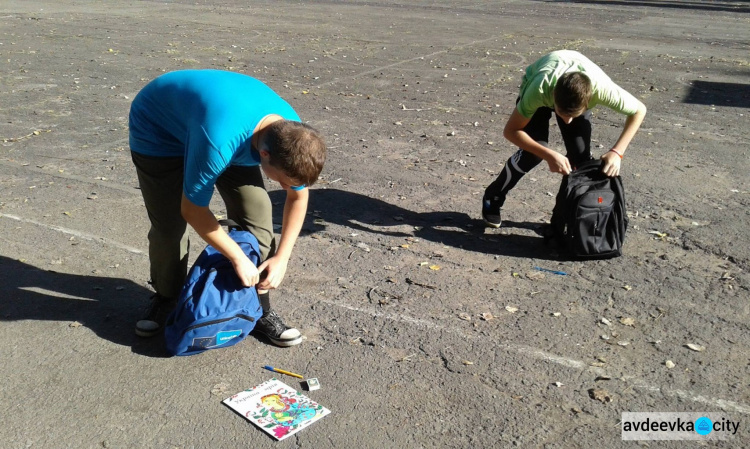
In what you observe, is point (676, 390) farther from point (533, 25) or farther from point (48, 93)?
point (533, 25)

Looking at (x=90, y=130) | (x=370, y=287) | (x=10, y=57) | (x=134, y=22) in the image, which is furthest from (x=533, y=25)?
(x=370, y=287)

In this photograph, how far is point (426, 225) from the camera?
19.7 feet

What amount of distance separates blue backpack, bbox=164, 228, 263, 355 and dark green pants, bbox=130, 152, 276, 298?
161 mm

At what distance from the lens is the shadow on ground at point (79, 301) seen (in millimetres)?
4215

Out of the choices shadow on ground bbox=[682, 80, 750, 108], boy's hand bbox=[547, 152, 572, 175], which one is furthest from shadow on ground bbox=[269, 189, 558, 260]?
shadow on ground bbox=[682, 80, 750, 108]

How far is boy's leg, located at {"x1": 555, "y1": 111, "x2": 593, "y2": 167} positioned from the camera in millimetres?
5570

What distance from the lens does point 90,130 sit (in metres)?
8.54

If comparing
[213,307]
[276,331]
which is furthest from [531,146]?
[213,307]

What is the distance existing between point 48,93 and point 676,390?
9.57 meters

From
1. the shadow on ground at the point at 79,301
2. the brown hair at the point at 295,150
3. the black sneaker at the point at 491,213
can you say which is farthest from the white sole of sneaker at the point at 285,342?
the black sneaker at the point at 491,213

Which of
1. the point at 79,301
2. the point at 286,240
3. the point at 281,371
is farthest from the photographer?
the point at 79,301

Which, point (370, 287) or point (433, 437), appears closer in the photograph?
point (433, 437)

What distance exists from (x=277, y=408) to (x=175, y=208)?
4.18 feet

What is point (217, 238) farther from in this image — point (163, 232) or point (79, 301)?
point (79, 301)
